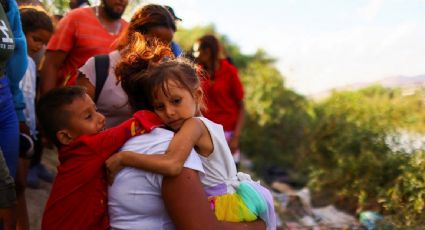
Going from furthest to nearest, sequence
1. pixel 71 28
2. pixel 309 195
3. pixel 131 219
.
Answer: pixel 309 195 < pixel 71 28 < pixel 131 219

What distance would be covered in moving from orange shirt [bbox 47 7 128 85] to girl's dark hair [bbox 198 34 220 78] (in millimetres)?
1823

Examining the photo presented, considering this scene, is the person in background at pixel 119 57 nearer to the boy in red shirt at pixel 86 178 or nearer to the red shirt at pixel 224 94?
the boy in red shirt at pixel 86 178

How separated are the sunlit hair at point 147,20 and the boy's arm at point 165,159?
1203mm

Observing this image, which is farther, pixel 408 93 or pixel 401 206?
pixel 408 93

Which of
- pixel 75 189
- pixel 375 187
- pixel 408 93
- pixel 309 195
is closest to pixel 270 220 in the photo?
pixel 75 189

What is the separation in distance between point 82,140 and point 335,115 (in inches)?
248

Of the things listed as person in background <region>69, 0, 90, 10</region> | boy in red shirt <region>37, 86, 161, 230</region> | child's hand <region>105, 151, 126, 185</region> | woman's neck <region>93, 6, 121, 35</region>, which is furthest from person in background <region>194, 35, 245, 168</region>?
child's hand <region>105, 151, 126, 185</region>

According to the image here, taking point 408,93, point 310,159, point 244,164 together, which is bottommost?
point 244,164

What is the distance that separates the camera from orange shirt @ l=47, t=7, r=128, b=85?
3.83 meters

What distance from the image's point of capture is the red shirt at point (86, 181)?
1.82m

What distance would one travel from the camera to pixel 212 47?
5582mm

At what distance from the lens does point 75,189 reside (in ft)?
6.01

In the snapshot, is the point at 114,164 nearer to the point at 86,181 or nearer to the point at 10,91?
the point at 86,181

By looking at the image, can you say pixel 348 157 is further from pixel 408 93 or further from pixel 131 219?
pixel 131 219
